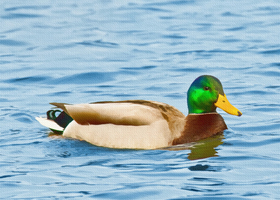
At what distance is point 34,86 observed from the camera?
11422 mm

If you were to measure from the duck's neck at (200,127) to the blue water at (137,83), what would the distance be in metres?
Answer: 0.13

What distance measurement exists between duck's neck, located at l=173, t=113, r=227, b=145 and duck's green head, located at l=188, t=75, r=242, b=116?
0.39 ft

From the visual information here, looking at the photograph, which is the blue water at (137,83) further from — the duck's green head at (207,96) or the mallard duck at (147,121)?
the duck's green head at (207,96)

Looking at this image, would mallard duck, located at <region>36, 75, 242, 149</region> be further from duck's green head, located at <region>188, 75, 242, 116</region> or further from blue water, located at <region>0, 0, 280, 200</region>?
blue water, located at <region>0, 0, 280, 200</region>

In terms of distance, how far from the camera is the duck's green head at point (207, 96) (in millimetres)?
7840

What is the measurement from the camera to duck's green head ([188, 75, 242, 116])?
7.84m

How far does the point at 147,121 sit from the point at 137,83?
157 inches

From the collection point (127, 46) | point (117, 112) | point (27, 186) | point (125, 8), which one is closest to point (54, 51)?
point (127, 46)

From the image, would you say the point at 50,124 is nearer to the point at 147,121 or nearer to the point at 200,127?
the point at 147,121

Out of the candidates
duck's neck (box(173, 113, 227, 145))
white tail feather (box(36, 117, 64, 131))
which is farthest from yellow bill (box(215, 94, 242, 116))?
white tail feather (box(36, 117, 64, 131))

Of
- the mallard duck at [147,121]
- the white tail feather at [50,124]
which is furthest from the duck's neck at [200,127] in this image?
the white tail feather at [50,124]

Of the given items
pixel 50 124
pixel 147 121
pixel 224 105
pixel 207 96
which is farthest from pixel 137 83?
pixel 147 121

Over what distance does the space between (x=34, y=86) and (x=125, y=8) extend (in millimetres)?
8422

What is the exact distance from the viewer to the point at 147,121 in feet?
24.5
